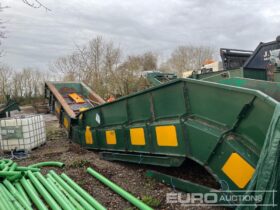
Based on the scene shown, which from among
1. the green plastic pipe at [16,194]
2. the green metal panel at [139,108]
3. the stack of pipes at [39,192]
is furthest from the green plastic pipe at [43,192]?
the green metal panel at [139,108]

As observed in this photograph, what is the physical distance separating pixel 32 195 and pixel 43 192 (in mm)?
125

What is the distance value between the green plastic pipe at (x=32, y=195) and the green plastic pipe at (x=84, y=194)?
0.46m

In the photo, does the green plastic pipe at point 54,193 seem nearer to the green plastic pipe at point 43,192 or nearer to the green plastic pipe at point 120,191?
the green plastic pipe at point 43,192

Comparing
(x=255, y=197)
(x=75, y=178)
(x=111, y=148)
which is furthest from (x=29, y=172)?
(x=255, y=197)

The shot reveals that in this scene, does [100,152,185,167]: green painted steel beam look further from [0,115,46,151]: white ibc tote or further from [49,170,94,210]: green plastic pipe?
[0,115,46,151]: white ibc tote

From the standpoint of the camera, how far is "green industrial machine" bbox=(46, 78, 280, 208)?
2271 mm

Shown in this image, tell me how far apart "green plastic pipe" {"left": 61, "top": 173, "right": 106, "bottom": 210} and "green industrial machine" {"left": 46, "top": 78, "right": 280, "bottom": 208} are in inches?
39.4

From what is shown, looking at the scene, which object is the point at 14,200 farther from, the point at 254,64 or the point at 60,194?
the point at 254,64

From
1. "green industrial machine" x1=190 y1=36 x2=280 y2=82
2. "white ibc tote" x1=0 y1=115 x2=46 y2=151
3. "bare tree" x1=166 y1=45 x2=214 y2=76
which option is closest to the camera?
"green industrial machine" x1=190 y1=36 x2=280 y2=82

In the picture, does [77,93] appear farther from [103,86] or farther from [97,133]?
[103,86]

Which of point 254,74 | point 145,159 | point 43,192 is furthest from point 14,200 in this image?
point 254,74

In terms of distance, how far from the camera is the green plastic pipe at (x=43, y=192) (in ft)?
9.87

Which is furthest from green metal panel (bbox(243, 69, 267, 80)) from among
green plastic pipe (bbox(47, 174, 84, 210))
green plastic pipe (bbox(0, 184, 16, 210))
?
green plastic pipe (bbox(0, 184, 16, 210))

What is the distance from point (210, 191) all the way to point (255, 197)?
862 mm
